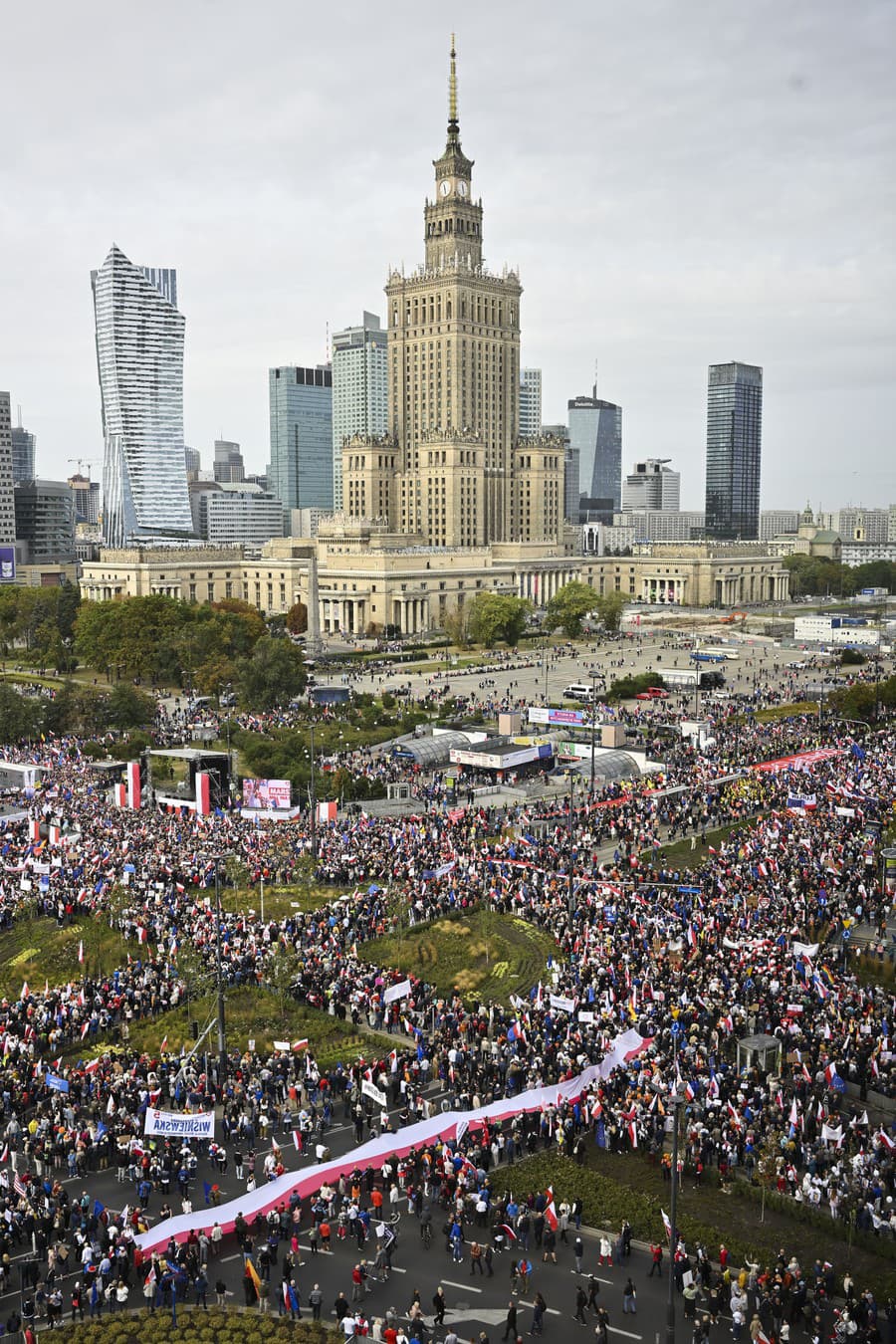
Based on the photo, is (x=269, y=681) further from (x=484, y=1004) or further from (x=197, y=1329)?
(x=197, y=1329)

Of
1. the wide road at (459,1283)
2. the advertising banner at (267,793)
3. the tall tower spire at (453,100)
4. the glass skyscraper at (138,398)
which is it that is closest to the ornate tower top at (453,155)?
the tall tower spire at (453,100)

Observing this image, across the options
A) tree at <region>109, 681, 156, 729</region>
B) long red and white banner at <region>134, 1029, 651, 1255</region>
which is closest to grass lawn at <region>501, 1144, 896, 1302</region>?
long red and white banner at <region>134, 1029, 651, 1255</region>

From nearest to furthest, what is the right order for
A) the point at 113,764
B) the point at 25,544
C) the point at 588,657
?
1. the point at 113,764
2. the point at 588,657
3. the point at 25,544

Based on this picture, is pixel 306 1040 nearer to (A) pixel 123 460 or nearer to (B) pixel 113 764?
(B) pixel 113 764

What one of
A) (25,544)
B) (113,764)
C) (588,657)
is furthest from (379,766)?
(25,544)

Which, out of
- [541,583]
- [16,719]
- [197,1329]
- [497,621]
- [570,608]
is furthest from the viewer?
[541,583]

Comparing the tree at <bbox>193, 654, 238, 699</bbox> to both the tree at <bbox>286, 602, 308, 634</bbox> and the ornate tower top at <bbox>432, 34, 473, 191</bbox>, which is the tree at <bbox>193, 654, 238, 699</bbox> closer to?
the tree at <bbox>286, 602, 308, 634</bbox>

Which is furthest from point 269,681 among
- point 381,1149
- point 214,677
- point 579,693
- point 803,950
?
point 381,1149
